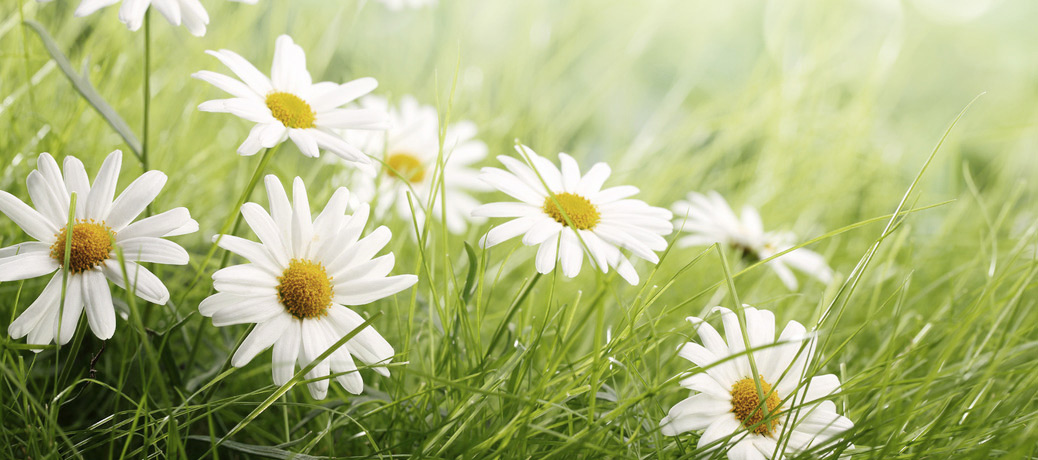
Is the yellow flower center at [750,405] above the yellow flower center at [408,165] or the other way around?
the other way around

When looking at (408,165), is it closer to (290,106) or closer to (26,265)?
(290,106)

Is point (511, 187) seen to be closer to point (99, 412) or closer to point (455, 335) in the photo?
point (455, 335)

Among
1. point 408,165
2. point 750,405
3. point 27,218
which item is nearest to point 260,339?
point 27,218

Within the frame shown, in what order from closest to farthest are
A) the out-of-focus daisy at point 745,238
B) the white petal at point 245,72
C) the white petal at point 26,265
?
the white petal at point 26,265 → the white petal at point 245,72 → the out-of-focus daisy at point 745,238

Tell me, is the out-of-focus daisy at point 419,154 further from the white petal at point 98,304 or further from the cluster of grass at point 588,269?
the white petal at point 98,304

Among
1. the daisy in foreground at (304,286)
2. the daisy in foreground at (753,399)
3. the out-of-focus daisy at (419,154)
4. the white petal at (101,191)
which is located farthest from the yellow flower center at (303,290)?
the out-of-focus daisy at (419,154)

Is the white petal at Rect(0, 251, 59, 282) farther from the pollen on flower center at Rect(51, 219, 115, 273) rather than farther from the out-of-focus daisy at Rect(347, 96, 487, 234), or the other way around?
the out-of-focus daisy at Rect(347, 96, 487, 234)
